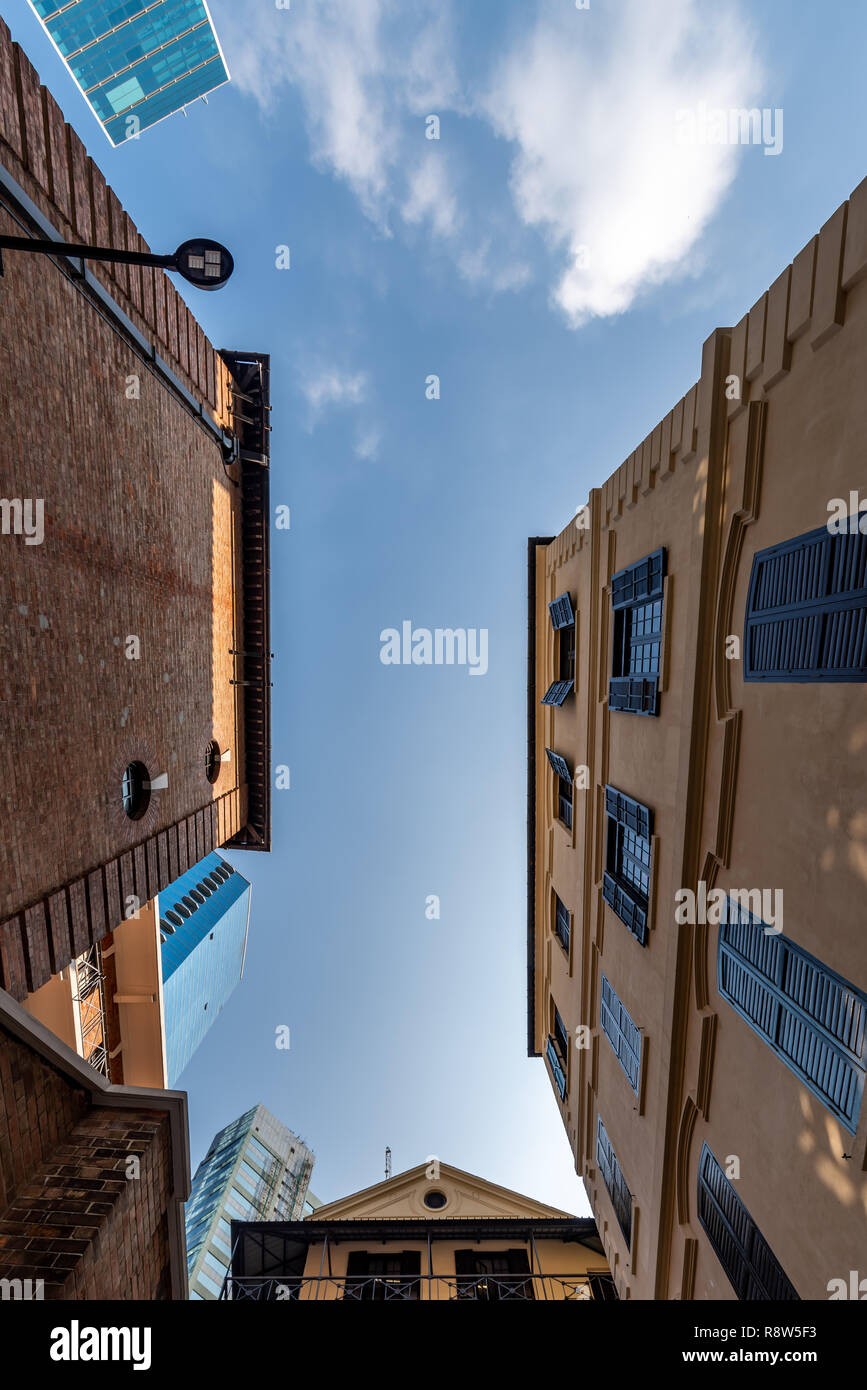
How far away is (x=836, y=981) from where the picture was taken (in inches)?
231

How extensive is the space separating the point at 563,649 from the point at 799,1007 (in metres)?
11.8

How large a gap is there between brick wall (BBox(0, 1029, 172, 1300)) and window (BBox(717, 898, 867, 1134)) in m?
7.71

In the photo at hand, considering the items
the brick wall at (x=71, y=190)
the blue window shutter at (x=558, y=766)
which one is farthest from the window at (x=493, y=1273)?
the brick wall at (x=71, y=190)

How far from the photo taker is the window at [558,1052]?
16547 mm

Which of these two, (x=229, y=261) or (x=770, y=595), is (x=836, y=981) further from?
(x=229, y=261)

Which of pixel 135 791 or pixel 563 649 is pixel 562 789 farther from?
pixel 135 791

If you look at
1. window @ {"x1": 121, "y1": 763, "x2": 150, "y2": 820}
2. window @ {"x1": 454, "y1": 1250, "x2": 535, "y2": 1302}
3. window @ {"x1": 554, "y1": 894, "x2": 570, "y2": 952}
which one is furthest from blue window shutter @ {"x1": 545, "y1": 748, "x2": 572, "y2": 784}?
window @ {"x1": 454, "y1": 1250, "x2": 535, "y2": 1302}

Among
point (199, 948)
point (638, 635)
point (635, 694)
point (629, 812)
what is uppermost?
point (638, 635)

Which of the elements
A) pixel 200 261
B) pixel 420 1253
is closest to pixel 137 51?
pixel 200 261

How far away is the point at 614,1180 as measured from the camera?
39.6 feet

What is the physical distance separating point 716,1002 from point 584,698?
766cm

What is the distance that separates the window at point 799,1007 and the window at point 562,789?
776cm

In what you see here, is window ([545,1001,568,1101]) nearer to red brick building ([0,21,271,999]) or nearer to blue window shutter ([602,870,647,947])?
blue window shutter ([602,870,647,947])

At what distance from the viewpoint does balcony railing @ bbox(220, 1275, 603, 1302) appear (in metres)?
15.5
